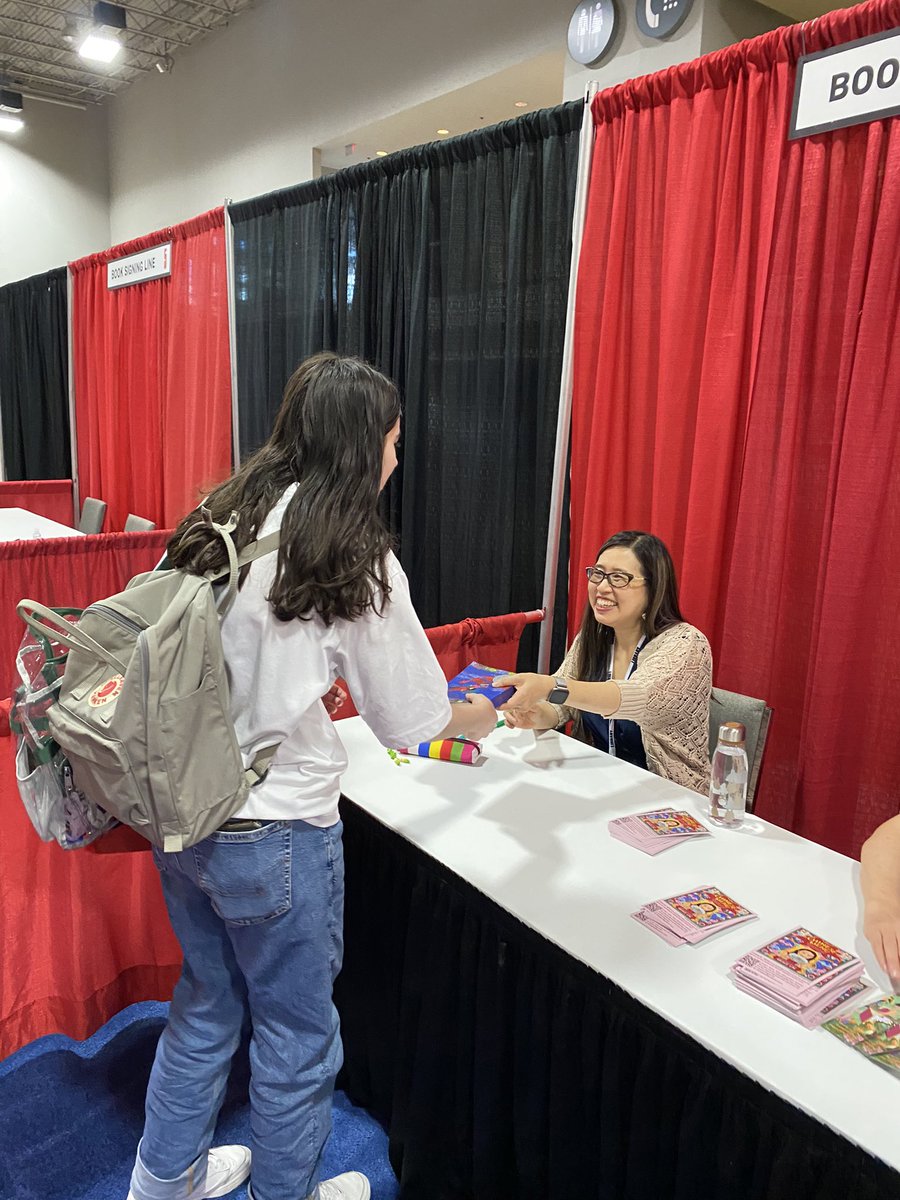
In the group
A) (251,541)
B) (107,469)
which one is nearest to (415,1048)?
(251,541)

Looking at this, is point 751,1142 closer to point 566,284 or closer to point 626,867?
point 626,867

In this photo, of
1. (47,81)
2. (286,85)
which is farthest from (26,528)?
(47,81)

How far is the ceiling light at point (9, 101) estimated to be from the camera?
7.12 m

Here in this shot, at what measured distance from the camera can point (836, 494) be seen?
222cm

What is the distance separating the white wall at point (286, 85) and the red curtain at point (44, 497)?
2.31m

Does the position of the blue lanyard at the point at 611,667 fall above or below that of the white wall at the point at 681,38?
below

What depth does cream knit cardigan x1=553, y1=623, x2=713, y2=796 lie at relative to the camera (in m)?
1.92

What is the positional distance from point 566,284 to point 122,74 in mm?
5993

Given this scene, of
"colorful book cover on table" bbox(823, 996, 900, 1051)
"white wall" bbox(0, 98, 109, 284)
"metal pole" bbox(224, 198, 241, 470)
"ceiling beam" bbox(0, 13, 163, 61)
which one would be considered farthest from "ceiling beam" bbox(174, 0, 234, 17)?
"colorful book cover on table" bbox(823, 996, 900, 1051)

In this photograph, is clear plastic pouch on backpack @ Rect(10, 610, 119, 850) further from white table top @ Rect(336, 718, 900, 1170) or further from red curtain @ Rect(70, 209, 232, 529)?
red curtain @ Rect(70, 209, 232, 529)

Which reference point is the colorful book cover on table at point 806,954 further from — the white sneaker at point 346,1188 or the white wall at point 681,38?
the white wall at point 681,38

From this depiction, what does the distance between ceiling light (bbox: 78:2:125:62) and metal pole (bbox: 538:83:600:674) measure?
12.1 ft

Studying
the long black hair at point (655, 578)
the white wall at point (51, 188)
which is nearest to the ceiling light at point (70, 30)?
the white wall at point (51, 188)

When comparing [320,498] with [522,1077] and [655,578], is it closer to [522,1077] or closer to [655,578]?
[522,1077]
